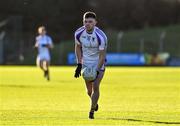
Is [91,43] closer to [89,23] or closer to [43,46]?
[89,23]

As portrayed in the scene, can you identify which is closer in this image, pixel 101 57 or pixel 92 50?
pixel 101 57

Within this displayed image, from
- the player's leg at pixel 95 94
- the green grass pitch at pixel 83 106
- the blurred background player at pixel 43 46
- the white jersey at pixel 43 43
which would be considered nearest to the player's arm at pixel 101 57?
the player's leg at pixel 95 94

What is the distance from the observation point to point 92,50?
15.4 m

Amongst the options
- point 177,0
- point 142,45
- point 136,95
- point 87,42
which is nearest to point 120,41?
point 142,45

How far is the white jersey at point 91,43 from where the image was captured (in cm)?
1516

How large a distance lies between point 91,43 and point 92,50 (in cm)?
18

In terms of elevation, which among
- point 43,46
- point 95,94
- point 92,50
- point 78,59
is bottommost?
point 95,94

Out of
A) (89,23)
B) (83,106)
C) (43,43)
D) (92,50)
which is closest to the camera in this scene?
(89,23)

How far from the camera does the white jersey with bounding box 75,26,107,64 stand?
49.8ft

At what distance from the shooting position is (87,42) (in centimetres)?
1528

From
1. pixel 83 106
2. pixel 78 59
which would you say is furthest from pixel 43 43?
pixel 78 59

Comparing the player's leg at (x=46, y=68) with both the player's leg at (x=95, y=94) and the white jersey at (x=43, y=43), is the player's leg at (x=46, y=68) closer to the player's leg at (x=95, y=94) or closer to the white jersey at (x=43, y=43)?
the white jersey at (x=43, y=43)

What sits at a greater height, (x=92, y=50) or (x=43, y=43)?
(x=92, y=50)

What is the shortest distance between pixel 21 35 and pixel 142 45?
1224 cm
